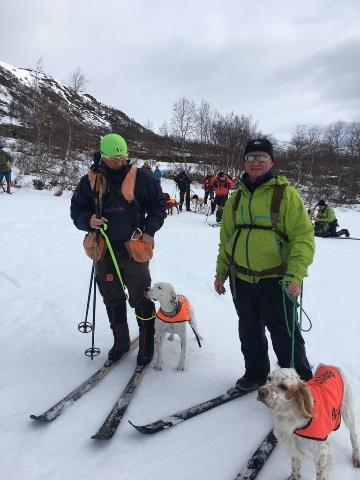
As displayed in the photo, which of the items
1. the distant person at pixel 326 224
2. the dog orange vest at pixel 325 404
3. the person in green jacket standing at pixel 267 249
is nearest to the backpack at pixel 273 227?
the person in green jacket standing at pixel 267 249

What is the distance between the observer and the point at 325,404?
2.36m

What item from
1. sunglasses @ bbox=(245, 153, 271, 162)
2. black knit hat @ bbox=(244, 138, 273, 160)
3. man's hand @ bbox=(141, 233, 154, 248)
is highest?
black knit hat @ bbox=(244, 138, 273, 160)

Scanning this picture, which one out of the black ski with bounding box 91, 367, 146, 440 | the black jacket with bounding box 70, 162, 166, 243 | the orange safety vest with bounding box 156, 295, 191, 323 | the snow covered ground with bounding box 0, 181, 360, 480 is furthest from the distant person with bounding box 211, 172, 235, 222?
the black ski with bounding box 91, 367, 146, 440

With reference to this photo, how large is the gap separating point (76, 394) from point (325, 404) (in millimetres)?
2101

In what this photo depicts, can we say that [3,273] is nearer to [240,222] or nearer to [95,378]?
[95,378]

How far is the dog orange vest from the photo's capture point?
7.43 feet

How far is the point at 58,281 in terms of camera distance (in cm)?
659

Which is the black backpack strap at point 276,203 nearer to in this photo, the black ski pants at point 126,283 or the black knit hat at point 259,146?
the black knit hat at point 259,146

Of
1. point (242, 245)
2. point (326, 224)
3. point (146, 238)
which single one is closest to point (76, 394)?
point (146, 238)

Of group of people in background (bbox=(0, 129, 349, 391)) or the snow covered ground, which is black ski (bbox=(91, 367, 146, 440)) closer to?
the snow covered ground

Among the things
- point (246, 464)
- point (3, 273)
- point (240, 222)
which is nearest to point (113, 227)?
point (240, 222)

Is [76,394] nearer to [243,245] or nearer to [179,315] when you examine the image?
[179,315]

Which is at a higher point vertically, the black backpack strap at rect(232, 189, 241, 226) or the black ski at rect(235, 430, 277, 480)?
the black backpack strap at rect(232, 189, 241, 226)

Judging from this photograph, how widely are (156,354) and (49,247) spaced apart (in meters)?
5.45
